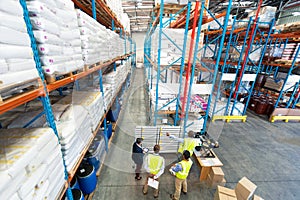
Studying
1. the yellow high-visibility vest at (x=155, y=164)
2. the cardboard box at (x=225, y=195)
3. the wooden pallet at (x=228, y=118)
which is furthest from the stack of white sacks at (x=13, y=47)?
the wooden pallet at (x=228, y=118)

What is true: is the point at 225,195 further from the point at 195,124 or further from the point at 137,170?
the point at 195,124

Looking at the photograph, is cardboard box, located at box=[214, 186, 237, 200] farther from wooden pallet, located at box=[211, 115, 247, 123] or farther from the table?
wooden pallet, located at box=[211, 115, 247, 123]

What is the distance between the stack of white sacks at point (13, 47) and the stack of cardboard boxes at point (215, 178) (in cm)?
423

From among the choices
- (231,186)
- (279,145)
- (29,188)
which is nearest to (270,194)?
(231,186)

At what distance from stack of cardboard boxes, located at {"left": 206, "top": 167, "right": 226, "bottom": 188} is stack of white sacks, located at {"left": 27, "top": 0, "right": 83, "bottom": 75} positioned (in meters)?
4.08

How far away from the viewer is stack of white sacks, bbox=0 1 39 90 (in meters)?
0.97

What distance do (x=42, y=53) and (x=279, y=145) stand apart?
26.3ft

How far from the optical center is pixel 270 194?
340cm

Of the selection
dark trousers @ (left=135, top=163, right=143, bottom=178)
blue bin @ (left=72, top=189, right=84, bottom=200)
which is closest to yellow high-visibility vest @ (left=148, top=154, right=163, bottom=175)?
dark trousers @ (left=135, top=163, right=143, bottom=178)

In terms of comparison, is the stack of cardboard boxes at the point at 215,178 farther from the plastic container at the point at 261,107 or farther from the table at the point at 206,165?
the plastic container at the point at 261,107

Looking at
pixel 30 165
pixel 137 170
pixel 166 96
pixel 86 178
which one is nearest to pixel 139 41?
pixel 166 96

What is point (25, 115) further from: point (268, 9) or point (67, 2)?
point (268, 9)

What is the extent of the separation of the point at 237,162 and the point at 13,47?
5.89 meters

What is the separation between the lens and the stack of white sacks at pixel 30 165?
40.6 inches
